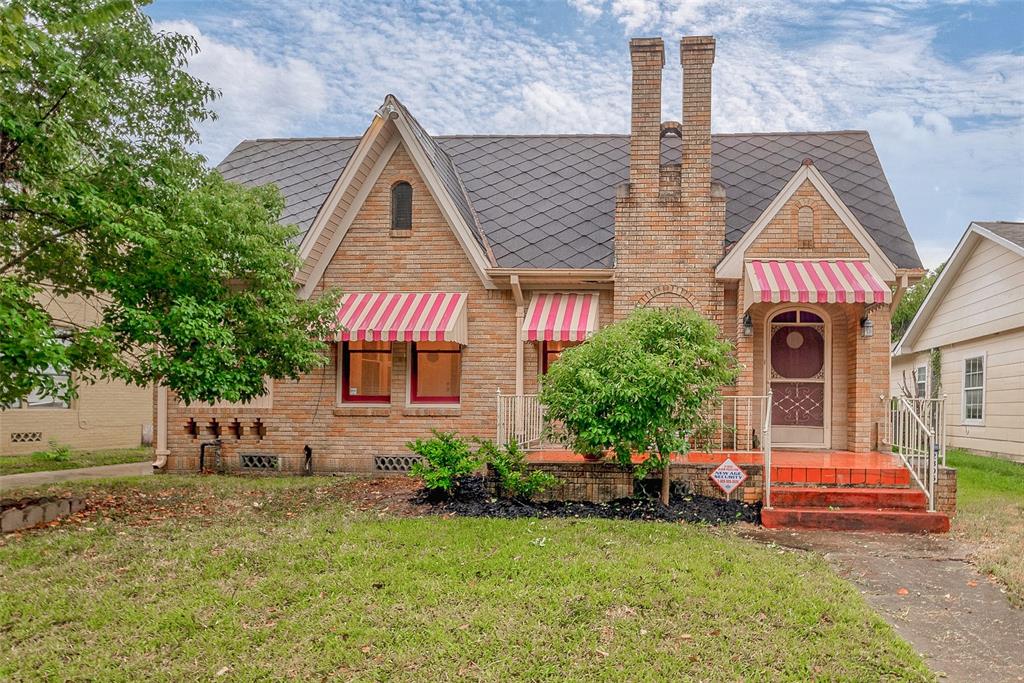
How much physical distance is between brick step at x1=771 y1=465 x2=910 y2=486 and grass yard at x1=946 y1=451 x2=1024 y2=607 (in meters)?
0.82

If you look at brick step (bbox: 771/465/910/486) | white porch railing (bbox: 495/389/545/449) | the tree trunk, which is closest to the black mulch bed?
the tree trunk

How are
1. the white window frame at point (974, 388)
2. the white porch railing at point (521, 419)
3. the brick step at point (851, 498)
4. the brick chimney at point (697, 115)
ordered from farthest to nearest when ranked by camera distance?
the white window frame at point (974, 388)
the brick chimney at point (697, 115)
the white porch railing at point (521, 419)
the brick step at point (851, 498)

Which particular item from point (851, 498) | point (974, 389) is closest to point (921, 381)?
point (974, 389)

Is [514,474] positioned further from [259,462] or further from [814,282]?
[259,462]

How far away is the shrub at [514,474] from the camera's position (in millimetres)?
8852

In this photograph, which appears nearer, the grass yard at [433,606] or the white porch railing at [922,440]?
the grass yard at [433,606]

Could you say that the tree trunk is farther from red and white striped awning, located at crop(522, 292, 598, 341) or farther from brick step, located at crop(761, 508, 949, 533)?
red and white striped awning, located at crop(522, 292, 598, 341)

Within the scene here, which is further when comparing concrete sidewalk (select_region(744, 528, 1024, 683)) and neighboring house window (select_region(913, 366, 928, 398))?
neighboring house window (select_region(913, 366, 928, 398))

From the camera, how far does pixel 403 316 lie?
1199 cm

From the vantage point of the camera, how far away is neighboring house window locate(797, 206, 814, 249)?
11.4m

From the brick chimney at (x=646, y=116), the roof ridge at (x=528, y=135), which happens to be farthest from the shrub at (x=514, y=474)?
the roof ridge at (x=528, y=135)

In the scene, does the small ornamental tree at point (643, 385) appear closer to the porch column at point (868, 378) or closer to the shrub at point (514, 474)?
the shrub at point (514, 474)

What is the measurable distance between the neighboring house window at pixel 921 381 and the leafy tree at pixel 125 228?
60.8 ft

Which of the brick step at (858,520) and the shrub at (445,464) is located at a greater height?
the shrub at (445,464)
